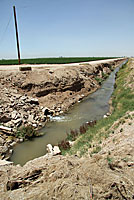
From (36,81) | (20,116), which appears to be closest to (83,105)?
(36,81)

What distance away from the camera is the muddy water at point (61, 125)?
27.6 ft

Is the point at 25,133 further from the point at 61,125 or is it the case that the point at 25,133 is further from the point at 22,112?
the point at 61,125

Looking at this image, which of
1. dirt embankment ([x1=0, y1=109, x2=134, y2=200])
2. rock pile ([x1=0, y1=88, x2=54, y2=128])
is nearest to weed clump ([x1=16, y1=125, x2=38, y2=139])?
rock pile ([x1=0, y1=88, x2=54, y2=128])

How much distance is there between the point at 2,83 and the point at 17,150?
8296 millimetres

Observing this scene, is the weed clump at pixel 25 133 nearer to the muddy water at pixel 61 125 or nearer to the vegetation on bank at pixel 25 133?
the vegetation on bank at pixel 25 133

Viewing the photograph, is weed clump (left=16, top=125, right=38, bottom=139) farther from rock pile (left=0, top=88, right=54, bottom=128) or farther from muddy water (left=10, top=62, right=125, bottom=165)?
rock pile (left=0, top=88, right=54, bottom=128)

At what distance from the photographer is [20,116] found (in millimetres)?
11758

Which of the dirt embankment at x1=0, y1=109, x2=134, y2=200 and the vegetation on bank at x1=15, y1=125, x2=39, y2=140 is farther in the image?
the vegetation on bank at x1=15, y1=125, x2=39, y2=140

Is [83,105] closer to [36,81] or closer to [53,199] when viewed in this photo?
[36,81]

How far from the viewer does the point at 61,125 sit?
11805mm

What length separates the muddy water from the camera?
842cm

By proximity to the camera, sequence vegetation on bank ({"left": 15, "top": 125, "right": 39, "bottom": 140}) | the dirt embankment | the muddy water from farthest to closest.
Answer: vegetation on bank ({"left": 15, "top": 125, "right": 39, "bottom": 140}), the muddy water, the dirt embankment

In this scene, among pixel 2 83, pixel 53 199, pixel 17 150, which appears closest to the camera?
pixel 53 199

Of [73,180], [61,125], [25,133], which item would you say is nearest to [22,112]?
[25,133]
